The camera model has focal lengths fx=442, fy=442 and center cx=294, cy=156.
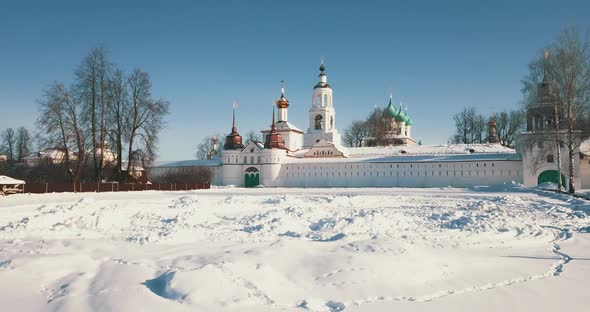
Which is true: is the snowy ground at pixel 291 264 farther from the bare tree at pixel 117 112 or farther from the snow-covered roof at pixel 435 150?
the snow-covered roof at pixel 435 150

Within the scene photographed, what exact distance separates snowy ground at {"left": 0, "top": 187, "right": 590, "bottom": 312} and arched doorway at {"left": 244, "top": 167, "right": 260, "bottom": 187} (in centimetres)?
3764

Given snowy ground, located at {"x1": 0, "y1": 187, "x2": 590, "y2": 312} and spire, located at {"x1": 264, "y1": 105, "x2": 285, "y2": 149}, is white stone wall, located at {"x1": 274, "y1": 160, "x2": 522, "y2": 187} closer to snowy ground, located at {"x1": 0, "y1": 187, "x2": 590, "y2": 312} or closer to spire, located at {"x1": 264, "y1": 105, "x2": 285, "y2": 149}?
spire, located at {"x1": 264, "y1": 105, "x2": 285, "y2": 149}

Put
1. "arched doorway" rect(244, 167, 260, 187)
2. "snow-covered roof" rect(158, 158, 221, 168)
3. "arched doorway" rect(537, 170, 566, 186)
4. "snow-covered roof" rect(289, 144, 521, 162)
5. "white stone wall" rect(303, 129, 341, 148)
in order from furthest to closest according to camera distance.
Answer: "white stone wall" rect(303, 129, 341, 148) → "snow-covered roof" rect(158, 158, 221, 168) → "arched doorway" rect(244, 167, 260, 187) → "snow-covered roof" rect(289, 144, 521, 162) → "arched doorway" rect(537, 170, 566, 186)

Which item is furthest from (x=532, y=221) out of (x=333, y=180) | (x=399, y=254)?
(x=333, y=180)

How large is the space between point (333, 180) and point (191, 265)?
39869 millimetres

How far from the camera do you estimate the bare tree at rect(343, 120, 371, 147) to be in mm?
67688

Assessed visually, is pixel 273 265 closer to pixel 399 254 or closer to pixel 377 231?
pixel 399 254

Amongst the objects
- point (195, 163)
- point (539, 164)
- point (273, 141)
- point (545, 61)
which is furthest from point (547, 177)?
point (195, 163)

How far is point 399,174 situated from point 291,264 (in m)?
38.0

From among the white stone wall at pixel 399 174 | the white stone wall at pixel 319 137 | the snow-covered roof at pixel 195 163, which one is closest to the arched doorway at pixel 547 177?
the white stone wall at pixel 399 174

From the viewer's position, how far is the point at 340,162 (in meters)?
46.7

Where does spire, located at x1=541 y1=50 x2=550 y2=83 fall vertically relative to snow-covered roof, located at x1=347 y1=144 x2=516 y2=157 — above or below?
above

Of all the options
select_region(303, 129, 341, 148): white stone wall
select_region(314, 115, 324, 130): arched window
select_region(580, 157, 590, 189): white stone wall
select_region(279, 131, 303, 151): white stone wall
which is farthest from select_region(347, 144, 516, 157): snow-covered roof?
select_region(279, 131, 303, 151): white stone wall

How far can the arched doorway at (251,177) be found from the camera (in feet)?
165
